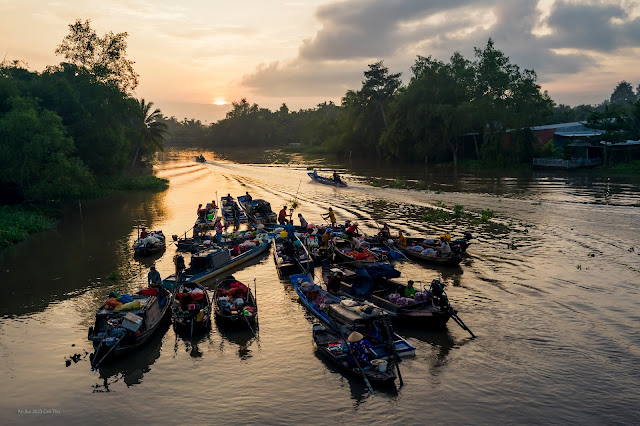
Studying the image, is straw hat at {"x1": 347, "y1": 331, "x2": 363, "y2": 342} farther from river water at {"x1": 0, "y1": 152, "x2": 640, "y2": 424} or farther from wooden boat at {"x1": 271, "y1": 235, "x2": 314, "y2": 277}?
wooden boat at {"x1": 271, "y1": 235, "x2": 314, "y2": 277}

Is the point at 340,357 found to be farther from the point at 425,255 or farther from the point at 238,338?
the point at 425,255

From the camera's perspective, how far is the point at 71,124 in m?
47.2

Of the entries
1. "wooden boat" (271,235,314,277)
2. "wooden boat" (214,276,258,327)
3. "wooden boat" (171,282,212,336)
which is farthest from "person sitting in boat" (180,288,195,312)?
"wooden boat" (271,235,314,277)

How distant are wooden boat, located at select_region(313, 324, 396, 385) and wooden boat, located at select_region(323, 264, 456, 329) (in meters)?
2.86

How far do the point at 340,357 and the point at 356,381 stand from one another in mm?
880

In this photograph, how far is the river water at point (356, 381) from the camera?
45.0 feet

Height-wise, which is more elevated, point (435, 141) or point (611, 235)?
point (435, 141)

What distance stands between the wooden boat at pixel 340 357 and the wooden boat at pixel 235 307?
108 inches

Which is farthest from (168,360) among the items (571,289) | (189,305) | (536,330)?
(571,289)

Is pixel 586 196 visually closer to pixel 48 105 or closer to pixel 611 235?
pixel 611 235

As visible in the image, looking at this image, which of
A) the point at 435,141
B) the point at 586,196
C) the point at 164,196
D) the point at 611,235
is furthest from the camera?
the point at 435,141

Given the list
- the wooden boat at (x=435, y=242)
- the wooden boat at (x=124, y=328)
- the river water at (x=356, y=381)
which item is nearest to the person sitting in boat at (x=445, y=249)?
the wooden boat at (x=435, y=242)

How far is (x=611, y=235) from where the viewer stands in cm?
3061

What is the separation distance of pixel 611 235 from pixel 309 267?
1973cm
